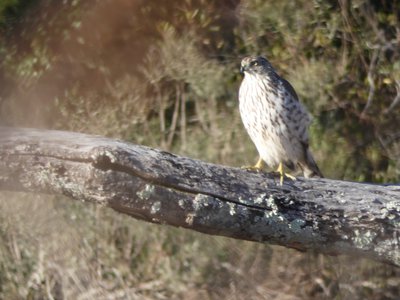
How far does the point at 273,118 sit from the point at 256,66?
0.40 meters

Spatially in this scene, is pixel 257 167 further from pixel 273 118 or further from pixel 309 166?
pixel 309 166

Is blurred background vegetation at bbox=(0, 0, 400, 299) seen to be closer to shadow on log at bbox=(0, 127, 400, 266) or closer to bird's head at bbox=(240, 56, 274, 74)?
bird's head at bbox=(240, 56, 274, 74)

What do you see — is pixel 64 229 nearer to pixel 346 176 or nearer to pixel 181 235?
pixel 181 235

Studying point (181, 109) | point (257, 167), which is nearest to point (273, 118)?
point (257, 167)

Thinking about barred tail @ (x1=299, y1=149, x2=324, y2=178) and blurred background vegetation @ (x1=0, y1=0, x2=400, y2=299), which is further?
blurred background vegetation @ (x1=0, y1=0, x2=400, y2=299)

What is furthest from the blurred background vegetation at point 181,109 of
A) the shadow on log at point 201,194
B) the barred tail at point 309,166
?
the shadow on log at point 201,194

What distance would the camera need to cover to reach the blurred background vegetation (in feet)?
24.6

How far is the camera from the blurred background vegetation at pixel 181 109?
24.6 feet

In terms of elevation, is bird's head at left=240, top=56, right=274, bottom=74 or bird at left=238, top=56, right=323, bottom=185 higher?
bird's head at left=240, top=56, right=274, bottom=74

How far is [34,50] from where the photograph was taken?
28.1 ft

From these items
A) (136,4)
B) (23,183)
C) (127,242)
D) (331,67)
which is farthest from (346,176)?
(23,183)

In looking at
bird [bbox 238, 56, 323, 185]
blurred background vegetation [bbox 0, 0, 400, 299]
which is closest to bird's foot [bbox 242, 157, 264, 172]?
bird [bbox 238, 56, 323, 185]

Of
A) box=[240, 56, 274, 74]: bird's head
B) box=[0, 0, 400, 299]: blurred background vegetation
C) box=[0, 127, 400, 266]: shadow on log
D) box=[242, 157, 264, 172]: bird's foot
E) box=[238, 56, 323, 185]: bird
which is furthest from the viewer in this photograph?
box=[0, 0, 400, 299]: blurred background vegetation

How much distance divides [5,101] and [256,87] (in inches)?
104
